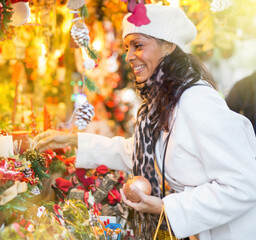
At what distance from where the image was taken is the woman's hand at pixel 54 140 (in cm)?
161

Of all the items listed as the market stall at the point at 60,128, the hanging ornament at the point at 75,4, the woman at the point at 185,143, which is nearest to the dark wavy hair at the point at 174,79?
the woman at the point at 185,143

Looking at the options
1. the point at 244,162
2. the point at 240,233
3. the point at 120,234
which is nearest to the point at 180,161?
the point at 244,162

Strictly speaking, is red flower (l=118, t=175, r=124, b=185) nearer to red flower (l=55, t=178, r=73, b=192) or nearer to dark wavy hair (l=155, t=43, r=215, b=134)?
red flower (l=55, t=178, r=73, b=192)

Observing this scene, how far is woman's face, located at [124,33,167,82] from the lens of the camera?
1402mm

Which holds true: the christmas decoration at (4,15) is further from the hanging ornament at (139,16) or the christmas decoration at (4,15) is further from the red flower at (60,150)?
the red flower at (60,150)

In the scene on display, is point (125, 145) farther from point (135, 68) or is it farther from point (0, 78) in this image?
point (0, 78)

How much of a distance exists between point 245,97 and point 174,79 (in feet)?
3.37

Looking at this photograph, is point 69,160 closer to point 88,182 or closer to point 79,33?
point 88,182

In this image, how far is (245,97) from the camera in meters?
2.15

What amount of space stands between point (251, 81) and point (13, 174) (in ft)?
5.70

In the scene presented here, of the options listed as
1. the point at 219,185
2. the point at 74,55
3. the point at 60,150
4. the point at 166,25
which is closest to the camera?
the point at 219,185

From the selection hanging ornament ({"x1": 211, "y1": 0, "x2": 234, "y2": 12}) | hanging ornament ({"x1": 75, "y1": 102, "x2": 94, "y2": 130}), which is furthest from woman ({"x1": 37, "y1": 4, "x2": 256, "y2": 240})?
hanging ornament ({"x1": 211, "y1": 0, "x2": 234, "y2": 12})

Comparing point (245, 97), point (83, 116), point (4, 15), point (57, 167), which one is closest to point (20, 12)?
point (4, 15)

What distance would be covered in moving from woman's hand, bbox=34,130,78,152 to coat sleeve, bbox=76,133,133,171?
51 mm
